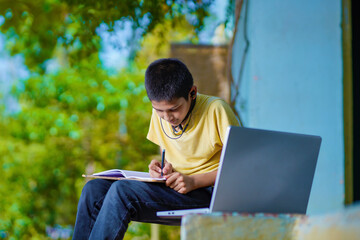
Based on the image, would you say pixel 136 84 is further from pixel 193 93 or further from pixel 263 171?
pixel 263 171

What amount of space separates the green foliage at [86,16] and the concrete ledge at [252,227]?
8.24 ft

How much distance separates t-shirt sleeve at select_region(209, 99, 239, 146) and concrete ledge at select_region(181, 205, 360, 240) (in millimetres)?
564

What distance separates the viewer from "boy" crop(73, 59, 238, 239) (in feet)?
5.12

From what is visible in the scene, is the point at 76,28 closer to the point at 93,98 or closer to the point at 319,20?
the point at 93,98

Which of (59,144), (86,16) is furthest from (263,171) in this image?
(59,144)

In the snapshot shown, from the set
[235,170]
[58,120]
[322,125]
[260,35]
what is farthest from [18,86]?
[235,170]

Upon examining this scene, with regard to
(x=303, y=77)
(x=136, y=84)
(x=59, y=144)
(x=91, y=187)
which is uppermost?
(x=303, y=77)

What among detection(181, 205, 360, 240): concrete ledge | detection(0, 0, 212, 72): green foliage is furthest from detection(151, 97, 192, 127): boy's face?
detection(0, 0, 212, 72): green foliage

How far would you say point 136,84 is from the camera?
5258mm

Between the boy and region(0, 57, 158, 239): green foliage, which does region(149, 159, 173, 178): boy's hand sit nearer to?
the boy

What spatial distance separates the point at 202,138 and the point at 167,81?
0.28 m

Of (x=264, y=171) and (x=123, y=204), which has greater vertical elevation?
(x=264, y=171)

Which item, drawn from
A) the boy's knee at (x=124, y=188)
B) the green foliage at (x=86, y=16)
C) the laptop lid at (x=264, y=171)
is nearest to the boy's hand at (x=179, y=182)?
the boy's knee at (x=124, y=188)

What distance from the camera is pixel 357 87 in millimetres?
2668
